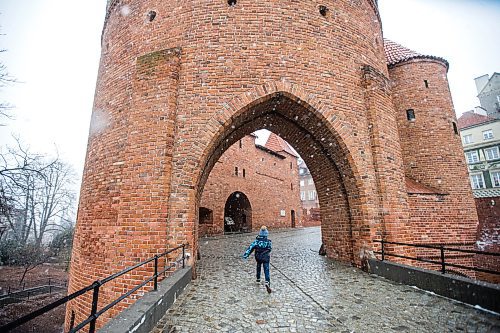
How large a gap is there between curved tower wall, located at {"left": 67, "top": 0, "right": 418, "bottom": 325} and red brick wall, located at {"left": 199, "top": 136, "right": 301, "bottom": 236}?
34.0ft

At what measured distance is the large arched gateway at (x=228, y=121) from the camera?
5.52m

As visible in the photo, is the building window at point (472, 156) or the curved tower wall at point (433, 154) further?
the building window at point (472, 156)

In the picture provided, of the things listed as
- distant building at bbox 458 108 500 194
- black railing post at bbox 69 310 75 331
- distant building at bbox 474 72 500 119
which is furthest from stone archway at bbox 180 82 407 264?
distant building at bbox 474 72 500 119

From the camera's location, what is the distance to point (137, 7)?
24.3ft

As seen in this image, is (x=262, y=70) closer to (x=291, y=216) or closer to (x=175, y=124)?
(x=175, y=124)

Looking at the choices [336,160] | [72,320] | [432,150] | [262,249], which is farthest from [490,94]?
[72,320]

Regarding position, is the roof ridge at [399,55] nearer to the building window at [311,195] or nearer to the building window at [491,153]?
the building window at [491,153]

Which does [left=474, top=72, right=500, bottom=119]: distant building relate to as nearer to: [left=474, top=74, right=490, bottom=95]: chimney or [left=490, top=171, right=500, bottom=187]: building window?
[left=474, top=74, right=490, bottom=95]: chimney

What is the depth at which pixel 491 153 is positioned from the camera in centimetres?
2798

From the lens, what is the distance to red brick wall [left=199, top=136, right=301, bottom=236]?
17.2 m

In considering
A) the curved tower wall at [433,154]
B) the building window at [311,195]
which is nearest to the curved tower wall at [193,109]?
the curved tower wall at [433,154]

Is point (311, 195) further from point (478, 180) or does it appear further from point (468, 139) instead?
point (468, 139)

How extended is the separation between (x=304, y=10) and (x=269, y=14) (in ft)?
3.51

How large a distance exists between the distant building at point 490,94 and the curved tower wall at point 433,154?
109 feet
